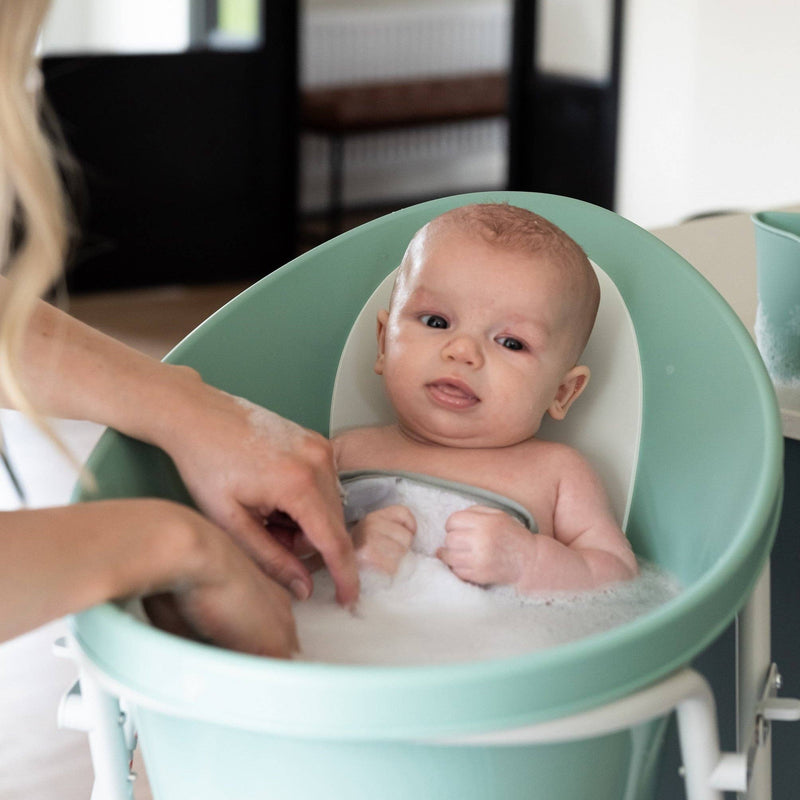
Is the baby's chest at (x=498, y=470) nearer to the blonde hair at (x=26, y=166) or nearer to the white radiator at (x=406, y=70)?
the blonde hair at (x=26, y=166)

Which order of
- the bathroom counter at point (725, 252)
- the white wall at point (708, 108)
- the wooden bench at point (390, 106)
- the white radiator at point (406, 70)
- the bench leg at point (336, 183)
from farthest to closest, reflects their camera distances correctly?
the white radiator at point (406, 70)
the bench leg at point (336, 183)
the wooden bench at point (390, 106)
the white wall at point (708, 108)
the bathroom counter at point (725, 252)

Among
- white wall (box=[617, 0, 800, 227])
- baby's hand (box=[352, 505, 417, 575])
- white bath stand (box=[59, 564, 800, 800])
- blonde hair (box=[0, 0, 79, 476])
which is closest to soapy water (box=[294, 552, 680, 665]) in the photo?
baby's hand (box=[352, 505, 417, 575])

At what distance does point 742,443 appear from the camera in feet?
3.05

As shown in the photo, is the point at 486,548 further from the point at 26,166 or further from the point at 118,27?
the point at 118,27

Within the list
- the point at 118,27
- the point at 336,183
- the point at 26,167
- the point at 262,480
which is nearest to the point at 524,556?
the point at 262,480

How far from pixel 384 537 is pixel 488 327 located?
0.20 m

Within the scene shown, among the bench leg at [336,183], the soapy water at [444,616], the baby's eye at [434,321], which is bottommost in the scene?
the bench leg at [336,183]

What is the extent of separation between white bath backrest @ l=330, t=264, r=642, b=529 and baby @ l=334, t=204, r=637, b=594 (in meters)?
0.05

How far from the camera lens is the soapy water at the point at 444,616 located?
2.90 feet

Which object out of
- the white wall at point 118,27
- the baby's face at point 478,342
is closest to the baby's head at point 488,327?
the baby's face at point 478,342

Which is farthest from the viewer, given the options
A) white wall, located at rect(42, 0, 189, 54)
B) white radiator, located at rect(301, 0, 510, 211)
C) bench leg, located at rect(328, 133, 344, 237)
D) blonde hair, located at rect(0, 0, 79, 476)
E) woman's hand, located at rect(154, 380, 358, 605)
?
white radiator, located at rect(301, 0, 510, 211)

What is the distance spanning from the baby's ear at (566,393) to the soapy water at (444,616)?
0.17 m

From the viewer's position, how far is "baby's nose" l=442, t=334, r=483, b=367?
40.6 inches

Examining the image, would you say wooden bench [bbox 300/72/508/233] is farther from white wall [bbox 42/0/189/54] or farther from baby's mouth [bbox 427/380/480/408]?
baby's mouth [bbox 427/380/480/408]
